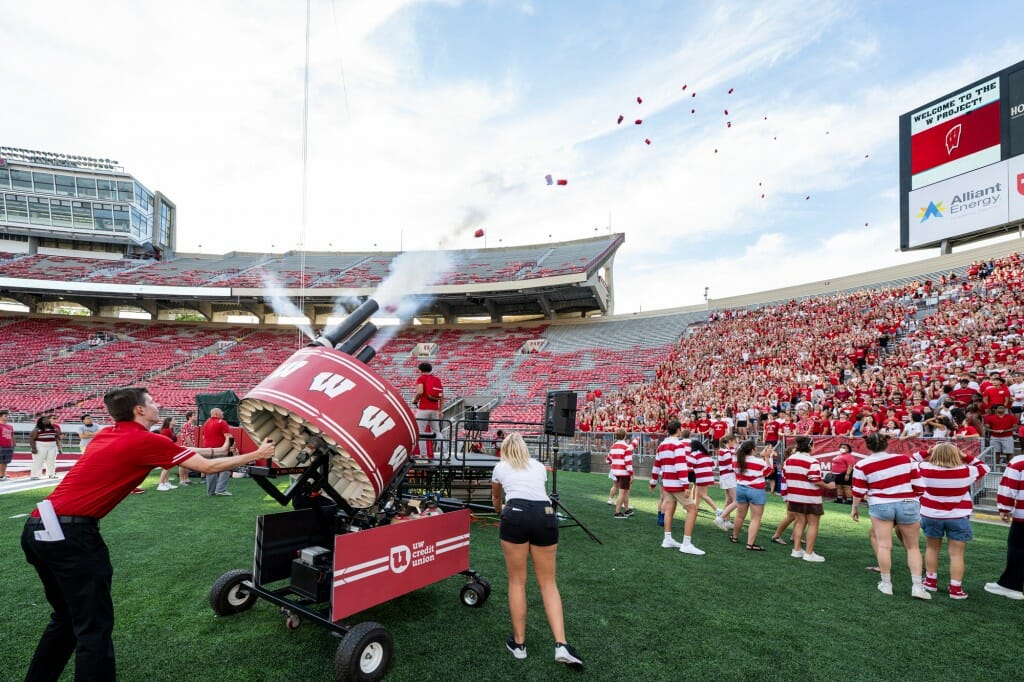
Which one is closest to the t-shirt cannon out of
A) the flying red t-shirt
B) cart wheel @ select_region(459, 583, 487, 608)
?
cart wheel @ select_region(459, 583, 487, 608)

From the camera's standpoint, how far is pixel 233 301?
37.6 meters

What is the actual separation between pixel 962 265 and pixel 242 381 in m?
36.3

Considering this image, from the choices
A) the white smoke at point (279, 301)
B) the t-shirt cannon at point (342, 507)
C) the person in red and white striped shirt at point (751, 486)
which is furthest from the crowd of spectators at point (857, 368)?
the white smoke at point (279, 301)

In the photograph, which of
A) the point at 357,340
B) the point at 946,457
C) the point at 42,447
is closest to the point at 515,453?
the point at 357,340

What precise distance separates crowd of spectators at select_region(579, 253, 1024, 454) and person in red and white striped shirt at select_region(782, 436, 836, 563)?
2.88 metres

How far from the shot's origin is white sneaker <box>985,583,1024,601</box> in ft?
18.1

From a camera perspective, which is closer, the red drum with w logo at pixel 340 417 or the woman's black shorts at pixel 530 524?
the red drum with w logo at pixel 340 417

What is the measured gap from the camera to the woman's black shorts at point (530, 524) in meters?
3.87

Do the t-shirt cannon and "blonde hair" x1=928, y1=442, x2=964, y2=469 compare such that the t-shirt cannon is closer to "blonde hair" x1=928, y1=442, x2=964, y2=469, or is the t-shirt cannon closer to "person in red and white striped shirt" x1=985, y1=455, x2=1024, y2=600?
"blonde hair" x1=928, y1=442, x2=964, y2=469

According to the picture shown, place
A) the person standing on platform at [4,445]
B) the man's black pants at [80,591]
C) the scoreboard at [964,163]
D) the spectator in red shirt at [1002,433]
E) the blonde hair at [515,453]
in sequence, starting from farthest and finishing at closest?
the scoreboard at [964,163], the person standing on platform at [4,445], the spectator in red shirt at [1002,433], the blonde hair at [515,453], the man's black pants at [80,591]

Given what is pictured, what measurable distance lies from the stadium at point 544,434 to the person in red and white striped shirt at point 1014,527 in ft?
0.20

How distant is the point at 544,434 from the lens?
1007 centimetres

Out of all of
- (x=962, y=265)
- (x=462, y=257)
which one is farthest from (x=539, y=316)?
(x=962, y=265)

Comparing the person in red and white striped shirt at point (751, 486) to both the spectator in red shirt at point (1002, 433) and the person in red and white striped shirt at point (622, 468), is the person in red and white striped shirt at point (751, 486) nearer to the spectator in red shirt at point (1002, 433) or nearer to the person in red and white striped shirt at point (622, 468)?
the person in red and white striped shirt at point (622, 468)
